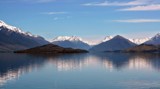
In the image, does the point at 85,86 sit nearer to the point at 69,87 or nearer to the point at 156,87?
the point at 69,87

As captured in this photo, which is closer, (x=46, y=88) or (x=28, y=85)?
(x=46, y=88)

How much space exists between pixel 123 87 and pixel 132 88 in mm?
2691

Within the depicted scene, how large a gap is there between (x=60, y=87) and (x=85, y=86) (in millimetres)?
5627

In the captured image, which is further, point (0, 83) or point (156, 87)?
point (0, 83)

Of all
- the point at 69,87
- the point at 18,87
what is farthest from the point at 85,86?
the point at 18,87

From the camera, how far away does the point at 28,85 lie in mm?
80250

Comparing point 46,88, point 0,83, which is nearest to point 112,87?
point 46,88

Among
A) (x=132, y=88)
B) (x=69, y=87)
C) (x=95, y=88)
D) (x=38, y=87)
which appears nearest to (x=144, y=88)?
(x=132, y=88)

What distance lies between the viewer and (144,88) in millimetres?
A: 74938

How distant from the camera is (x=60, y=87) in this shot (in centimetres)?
7688

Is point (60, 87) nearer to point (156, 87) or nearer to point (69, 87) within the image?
point (69, 87)

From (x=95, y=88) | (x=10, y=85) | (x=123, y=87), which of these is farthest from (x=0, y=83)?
(x=123, y=87)

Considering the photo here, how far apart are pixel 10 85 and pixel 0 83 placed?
11.2 feet

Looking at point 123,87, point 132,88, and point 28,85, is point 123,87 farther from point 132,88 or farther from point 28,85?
point 28,85
